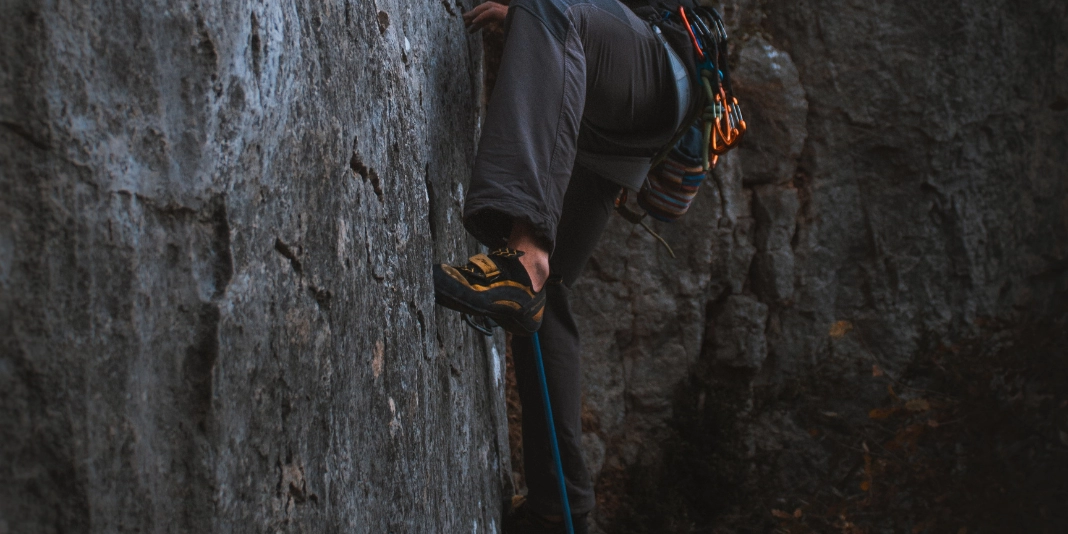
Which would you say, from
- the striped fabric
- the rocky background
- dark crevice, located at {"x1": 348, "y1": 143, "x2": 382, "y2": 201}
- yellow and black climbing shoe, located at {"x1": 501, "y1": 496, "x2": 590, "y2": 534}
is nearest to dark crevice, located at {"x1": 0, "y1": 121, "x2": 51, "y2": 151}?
dark crevice, located at {"x1": 348, "y1": 143, "x2": 382, "y2": 201}

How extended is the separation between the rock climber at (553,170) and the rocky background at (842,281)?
1368 mm

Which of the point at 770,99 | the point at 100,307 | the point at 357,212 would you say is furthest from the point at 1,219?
the point at 770,99

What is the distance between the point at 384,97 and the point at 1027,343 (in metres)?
3.49

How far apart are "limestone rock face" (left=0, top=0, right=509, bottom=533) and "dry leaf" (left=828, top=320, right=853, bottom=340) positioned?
2962 millimetres

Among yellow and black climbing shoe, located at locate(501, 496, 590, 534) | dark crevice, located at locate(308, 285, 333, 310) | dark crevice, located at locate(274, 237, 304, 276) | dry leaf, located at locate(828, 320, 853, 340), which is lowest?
yellow and black climbing shoe, located at locate(501, 496, 590, 534)

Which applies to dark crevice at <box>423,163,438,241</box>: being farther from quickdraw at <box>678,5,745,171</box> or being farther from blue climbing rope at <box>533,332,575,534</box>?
quickdraw at <box>678,5,745,171</box>

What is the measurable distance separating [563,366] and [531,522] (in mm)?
501

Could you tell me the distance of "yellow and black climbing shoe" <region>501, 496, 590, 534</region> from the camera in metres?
2.61

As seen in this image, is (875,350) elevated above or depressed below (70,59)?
below

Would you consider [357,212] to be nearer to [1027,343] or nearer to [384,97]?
[384,97]

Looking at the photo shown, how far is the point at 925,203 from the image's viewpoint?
4160 millimetres

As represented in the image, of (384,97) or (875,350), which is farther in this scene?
(875,350)

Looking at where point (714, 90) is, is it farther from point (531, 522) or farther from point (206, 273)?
point (206, 273)

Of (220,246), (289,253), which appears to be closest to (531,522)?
Result: (289,253)
